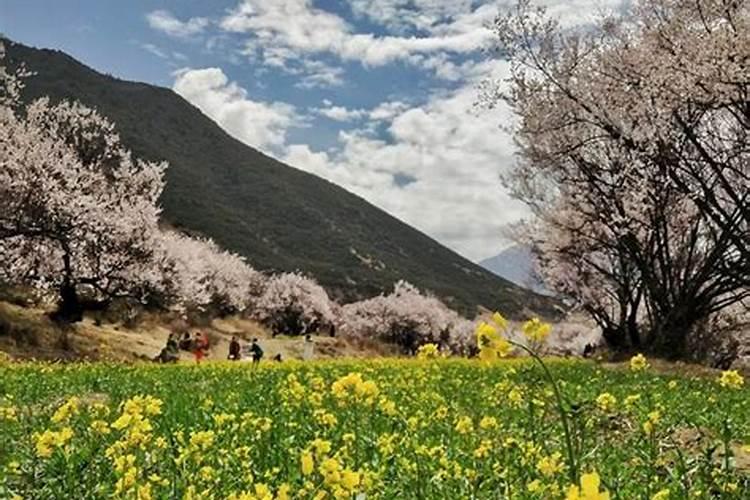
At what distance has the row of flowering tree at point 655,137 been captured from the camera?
20500 mm

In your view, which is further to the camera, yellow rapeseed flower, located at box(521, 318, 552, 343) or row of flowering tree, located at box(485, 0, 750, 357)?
Result: row of flowering tree, located at box(485, 0, 750, 357)

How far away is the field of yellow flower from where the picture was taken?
4.09 meters

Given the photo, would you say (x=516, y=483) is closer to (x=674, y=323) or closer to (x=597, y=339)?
(x=674, y=323)

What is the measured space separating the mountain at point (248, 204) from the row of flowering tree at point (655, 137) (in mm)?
86944

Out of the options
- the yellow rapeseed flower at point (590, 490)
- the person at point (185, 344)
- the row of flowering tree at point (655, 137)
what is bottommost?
the person at point (185, 344)

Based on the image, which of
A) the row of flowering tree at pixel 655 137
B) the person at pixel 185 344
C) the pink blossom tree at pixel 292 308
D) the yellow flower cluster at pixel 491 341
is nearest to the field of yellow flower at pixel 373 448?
the yellow flower cluster at pixel 491 341

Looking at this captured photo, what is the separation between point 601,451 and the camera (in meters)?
6.53

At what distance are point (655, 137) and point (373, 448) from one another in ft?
69.1

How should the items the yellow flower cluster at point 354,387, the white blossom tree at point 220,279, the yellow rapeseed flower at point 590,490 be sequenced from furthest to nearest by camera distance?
the white blossom tree at point 220,279, the yellow flower cluster at point 354,387, the yellow rapeseed flower at point 590,490

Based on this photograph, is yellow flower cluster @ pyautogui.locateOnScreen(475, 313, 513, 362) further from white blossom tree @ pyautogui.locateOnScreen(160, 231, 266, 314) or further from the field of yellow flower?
white blossom tree @ pyautogui.locateOnScreen(160, 231, 266, 314)

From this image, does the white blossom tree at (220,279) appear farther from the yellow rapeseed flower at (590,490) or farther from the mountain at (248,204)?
the yellow rapeseed flower at (590,490)

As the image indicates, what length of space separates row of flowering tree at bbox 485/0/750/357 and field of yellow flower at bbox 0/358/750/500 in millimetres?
11112

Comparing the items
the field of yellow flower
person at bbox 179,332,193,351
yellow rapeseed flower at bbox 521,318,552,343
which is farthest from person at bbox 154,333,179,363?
yellow rapeseed flower at bbox 521,318,552,343

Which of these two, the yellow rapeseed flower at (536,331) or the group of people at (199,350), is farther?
the group of people at (199,350)
